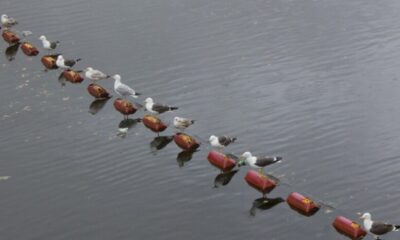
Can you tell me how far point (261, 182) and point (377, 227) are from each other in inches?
198

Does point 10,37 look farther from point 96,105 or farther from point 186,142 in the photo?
point 186,142

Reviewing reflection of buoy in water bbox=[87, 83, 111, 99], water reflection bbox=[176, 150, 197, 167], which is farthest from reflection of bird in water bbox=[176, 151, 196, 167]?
reflection of buoy in water bbox=[87, 83, 111, 99]

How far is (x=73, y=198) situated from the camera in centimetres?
2562

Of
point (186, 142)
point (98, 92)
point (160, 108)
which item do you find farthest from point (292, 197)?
point (98, 92)

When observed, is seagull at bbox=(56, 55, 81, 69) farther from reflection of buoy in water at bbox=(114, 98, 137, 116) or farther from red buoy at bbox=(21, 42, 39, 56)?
reflection of buoy in water at bbox=(114, 98, 137, 116)

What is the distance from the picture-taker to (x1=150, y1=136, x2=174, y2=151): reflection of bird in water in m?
29.1

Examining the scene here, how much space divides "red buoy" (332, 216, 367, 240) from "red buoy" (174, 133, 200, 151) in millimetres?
8334

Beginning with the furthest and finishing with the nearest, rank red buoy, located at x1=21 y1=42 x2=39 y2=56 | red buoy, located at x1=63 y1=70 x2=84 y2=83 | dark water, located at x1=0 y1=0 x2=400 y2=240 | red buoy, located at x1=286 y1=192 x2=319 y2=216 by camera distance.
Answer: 1. red buoy, located at x1=21 y1=42 x2=39 y2=56
2. red buoy, located at x1=63 y1=70 x2=84 y2=83
3. dark water, located at x1=0 y1=0 x2=400 y2=240
4. red buoy, located at x1=286 y1=192 x2=319 y2=216

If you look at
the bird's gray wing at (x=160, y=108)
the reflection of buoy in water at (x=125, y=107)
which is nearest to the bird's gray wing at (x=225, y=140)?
the bird's gray wing at (x=160, y=108)

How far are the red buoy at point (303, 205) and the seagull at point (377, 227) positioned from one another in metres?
2.19

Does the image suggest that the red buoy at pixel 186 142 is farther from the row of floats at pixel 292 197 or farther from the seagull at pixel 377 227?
the seagull at pixel 377 227

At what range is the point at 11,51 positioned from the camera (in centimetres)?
4372

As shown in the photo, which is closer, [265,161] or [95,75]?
[265,161]

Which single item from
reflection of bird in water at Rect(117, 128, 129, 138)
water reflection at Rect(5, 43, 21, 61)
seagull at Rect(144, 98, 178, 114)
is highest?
seagull at Rect(144, 98, 178, 114)
